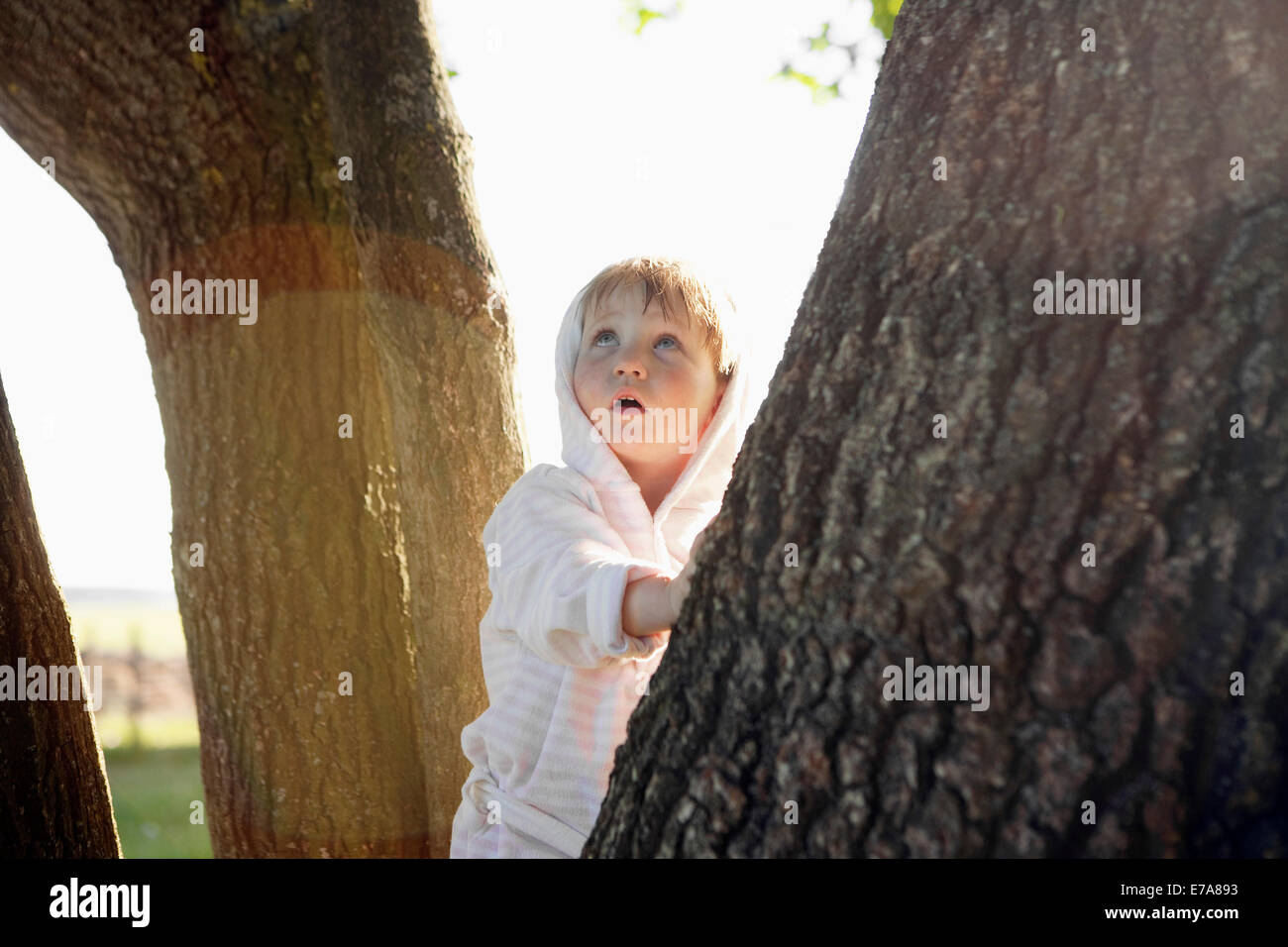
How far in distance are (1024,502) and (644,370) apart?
118 cm

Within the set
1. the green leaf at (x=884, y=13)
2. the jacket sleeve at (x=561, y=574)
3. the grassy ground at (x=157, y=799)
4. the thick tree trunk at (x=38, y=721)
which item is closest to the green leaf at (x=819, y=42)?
the green leaf at (x=884, y=13)

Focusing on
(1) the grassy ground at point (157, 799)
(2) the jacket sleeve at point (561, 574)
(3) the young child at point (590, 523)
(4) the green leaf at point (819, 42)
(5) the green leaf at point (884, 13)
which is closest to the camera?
(2) the jacket sleeve at point (561, 574)

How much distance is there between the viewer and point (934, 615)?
1.26m

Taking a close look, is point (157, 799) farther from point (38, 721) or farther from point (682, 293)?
point (682, 293)

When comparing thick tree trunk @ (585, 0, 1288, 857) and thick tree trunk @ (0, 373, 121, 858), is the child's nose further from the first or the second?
thick tree trunk @ (0, 373, 121, 858)

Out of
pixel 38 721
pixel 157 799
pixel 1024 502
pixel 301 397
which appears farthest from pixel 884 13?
pixel 157 799

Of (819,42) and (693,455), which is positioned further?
(819,42)

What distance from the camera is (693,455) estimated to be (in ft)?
7.89

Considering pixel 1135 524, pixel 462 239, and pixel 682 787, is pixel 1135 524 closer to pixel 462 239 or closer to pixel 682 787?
pixel 682 787

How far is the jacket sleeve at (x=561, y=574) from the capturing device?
1879 mm

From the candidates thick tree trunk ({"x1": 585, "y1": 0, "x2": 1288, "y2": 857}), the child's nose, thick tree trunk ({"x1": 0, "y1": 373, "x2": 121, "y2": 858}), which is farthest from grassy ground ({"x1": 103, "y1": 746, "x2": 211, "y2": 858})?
thick tree trunk ({"x1": 585, "y1": 0, "x2": 1288, "y2": 857})

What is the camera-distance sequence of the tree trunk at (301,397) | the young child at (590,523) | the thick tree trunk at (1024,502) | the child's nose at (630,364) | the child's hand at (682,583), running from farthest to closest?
1. the tree trunk at (301,397)
2. the child's nose at (630,364)
3. the young child at (590,523)
4. the child's hand at (682,583)
5. the thick tree trunk at (1024,502)

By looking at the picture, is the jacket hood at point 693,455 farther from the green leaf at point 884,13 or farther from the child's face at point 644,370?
the green leaf at point 884,13
